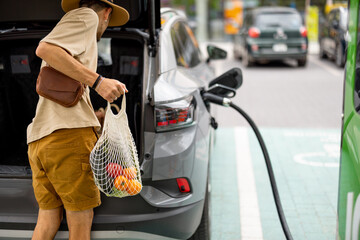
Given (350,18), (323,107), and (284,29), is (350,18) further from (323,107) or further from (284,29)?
(284,29)

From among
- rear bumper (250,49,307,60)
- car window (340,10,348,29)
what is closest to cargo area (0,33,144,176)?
rear bumper (250,49,307,60)

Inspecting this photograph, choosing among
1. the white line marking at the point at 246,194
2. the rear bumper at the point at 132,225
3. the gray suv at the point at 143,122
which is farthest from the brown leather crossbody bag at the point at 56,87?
the white line marking at the point at 246,194

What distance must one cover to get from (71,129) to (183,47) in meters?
1.93

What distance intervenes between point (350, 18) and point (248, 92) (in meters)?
8.20

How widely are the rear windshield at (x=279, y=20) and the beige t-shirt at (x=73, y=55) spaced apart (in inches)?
489

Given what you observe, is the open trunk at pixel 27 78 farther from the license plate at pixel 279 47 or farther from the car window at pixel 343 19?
the car window at pixel 343 19

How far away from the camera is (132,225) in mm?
2895

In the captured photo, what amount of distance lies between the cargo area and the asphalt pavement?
1.37 meters

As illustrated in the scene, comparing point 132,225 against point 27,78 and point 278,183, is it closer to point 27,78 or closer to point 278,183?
point 27,78

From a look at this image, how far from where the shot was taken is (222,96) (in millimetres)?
3553

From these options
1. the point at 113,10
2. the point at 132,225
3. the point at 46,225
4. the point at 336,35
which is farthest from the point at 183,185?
the point at 336,35

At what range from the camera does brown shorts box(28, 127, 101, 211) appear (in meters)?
2.67

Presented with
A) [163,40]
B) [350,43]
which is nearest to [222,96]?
[163,40]

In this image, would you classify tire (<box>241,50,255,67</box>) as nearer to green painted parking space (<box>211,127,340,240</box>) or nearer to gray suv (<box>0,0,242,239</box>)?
green painted parking space (<box>211,127,340,240</box>)
